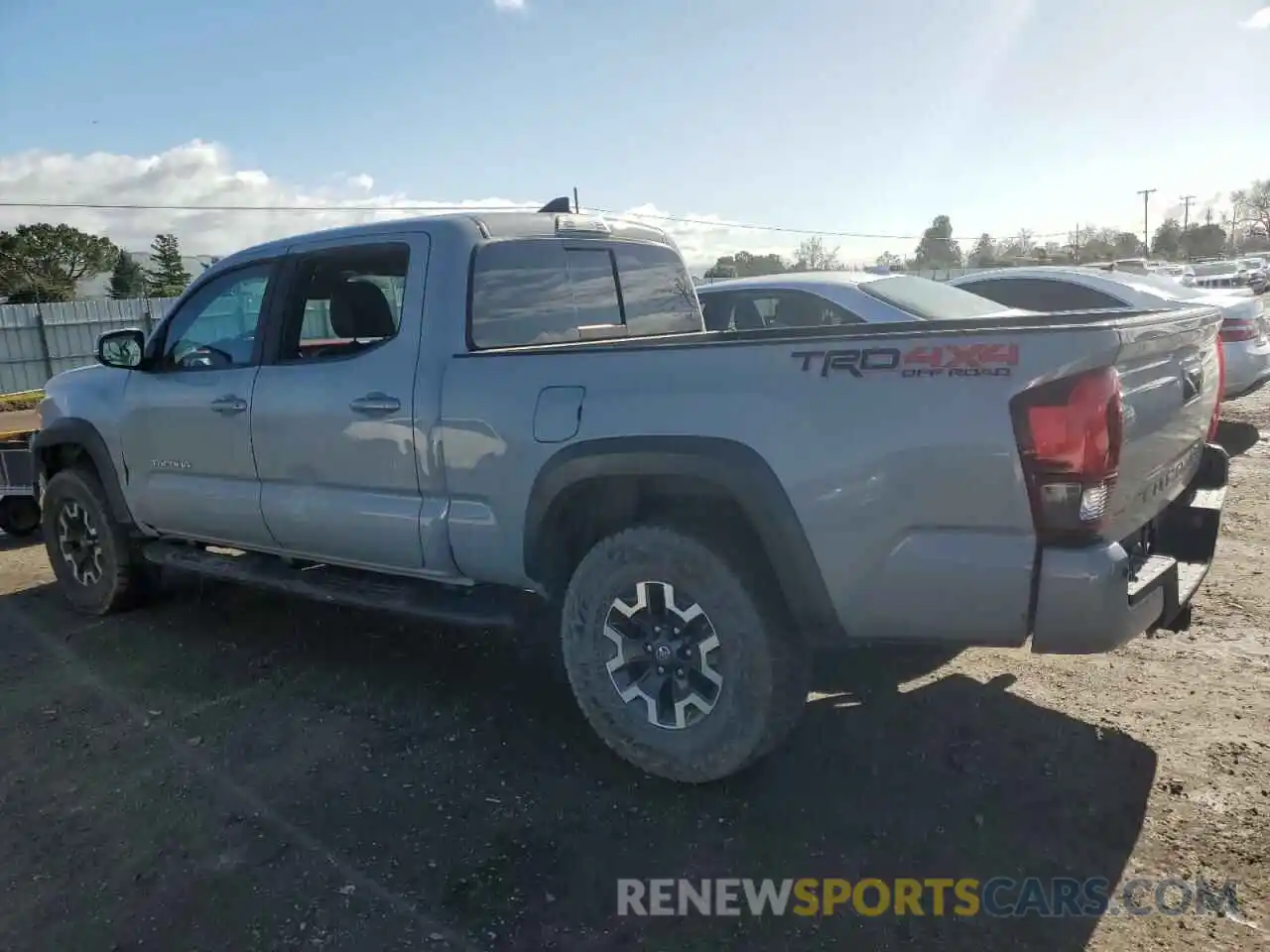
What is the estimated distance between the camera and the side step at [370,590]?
388cm

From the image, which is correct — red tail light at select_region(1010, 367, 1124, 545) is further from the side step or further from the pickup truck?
the side step

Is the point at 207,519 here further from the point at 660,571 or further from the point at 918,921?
the point at 918,921

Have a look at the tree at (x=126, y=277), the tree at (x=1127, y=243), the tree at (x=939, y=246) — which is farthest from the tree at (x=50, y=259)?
the tree at (x=1127, y=243)

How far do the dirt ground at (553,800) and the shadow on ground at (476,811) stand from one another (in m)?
0.01

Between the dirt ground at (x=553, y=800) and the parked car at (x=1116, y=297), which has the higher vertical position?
the parked car at (x=1116, y=297)

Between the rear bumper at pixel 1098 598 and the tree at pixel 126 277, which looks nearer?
the rear bumper at pixel 1098 598

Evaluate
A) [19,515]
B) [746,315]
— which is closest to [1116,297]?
[746,315]

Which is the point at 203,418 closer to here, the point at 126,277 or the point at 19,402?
the point at 19,402

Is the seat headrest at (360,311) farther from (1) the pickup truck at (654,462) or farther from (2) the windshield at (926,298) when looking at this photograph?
(2) the windshield at (926,298)

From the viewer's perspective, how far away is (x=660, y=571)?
10.9 feet

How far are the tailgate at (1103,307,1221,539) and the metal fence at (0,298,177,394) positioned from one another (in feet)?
82.5

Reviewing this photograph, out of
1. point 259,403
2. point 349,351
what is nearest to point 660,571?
point 349,351

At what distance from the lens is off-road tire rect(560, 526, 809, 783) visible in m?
3.20

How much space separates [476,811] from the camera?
3336 millimetres
